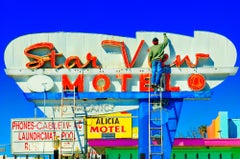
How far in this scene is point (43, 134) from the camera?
1040 inches

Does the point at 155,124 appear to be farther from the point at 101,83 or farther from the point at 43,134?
the point at 43,134

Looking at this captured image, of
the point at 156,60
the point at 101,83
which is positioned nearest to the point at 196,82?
the point at 156,60

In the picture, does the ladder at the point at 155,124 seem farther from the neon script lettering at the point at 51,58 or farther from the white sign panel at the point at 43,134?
the white sign panel at the point at 43,134

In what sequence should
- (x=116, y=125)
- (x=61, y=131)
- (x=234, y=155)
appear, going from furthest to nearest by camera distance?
(x=116, y=125) < (x=234, y=155) < (x=61, y=131)

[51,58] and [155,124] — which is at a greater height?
[51,58]

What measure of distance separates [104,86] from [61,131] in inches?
96.7

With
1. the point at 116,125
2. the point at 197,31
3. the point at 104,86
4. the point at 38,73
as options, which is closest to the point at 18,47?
the point at 38,73

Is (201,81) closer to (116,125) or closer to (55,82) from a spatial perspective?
(55,82)

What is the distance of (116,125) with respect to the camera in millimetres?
51500

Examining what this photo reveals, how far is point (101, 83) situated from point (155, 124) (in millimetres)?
2432

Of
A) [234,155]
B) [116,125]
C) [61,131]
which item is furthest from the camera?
[116,125]

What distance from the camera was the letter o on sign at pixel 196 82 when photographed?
27578mm

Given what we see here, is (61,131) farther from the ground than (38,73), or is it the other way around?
(38,73)

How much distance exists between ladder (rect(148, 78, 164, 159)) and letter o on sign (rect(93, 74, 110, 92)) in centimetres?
159
